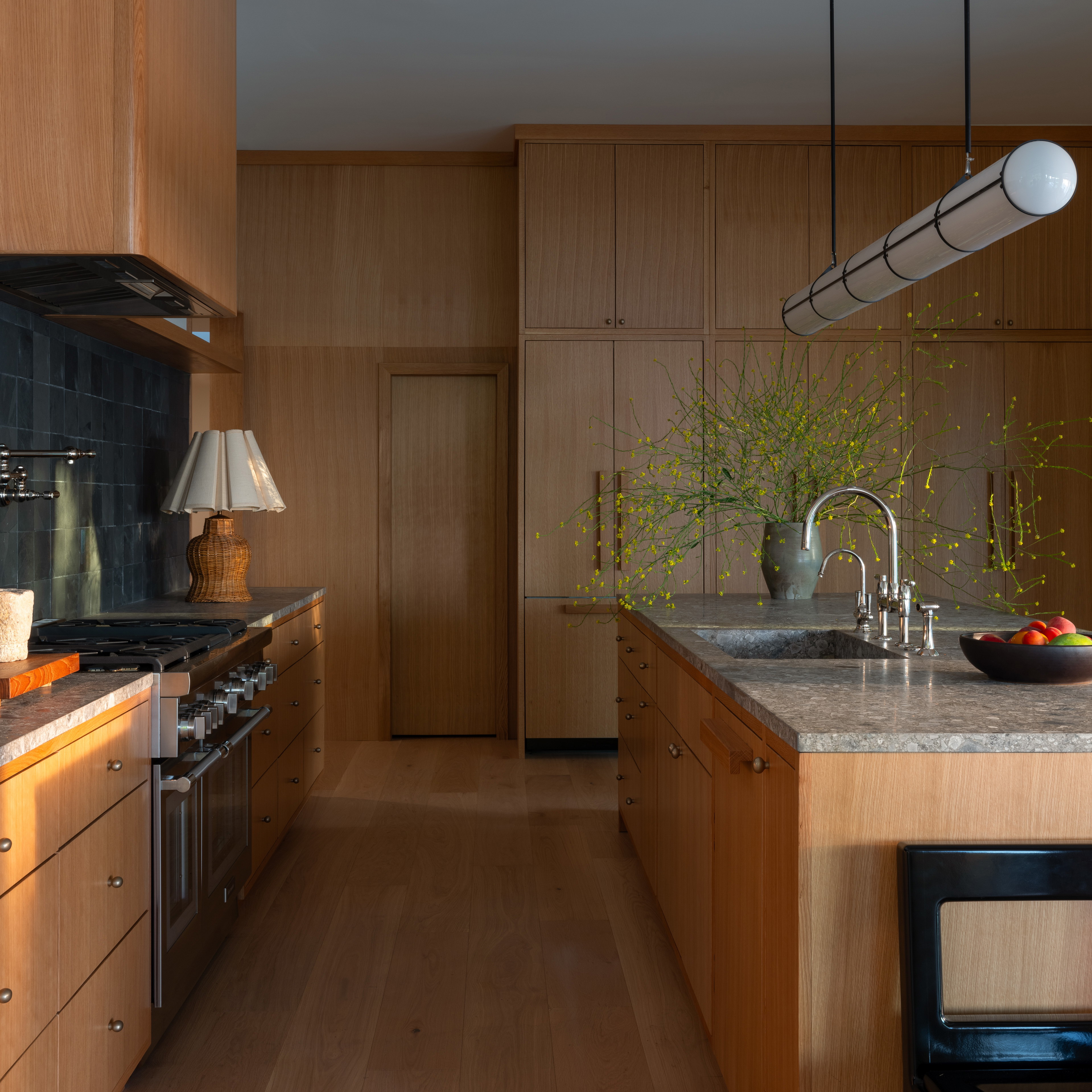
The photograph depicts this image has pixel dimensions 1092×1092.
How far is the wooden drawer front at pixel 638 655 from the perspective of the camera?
9.22 feet

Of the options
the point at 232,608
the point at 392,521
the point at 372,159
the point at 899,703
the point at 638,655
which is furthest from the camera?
the point at 392,521

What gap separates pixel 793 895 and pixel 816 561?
208cm

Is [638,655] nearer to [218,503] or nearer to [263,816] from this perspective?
[263,816]

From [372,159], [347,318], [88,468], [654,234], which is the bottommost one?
[88,468]

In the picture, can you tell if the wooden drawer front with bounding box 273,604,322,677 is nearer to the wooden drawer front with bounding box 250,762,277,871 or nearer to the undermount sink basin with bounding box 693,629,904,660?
the wooden drawer front with bounding box 250,762,277,871

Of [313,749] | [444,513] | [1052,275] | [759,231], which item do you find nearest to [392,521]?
[444,513]

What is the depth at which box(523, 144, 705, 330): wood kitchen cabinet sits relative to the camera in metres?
4.64

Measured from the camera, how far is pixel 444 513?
5.15 meters

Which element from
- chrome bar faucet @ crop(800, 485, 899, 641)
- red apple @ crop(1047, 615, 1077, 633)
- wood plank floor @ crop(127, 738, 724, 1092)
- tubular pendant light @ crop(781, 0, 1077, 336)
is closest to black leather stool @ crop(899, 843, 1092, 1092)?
red apple @ crop(1047, 615, 1077, 633)

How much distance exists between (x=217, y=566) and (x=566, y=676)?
6.15 feet

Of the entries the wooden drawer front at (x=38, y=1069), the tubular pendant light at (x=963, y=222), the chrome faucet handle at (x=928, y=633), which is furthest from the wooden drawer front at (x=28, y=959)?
the tubular pendant light at (x=963, y=222)

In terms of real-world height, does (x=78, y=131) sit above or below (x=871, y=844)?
above

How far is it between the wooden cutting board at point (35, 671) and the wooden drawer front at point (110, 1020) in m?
0.51

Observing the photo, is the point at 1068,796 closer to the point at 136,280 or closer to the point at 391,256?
the point at 136,280
